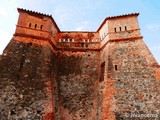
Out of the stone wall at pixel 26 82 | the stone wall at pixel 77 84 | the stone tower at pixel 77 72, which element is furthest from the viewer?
the stone wall at pixel 77 84

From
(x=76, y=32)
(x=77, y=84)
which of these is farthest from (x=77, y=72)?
(x=76, y=32)

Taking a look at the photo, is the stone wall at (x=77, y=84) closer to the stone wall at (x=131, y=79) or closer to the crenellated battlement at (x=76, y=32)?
the crenellated battlement at (x=76, y=32)

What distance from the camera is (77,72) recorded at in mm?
Result: 14812

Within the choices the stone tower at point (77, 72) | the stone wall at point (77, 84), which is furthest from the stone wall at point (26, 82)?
the stone wall at point (77, 84)

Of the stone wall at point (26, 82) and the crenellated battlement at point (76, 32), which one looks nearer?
the stone wall at point (26, 82)

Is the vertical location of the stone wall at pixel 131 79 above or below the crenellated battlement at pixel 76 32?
below

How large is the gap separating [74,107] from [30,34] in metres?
6.86

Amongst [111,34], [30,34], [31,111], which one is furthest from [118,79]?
[30,34]

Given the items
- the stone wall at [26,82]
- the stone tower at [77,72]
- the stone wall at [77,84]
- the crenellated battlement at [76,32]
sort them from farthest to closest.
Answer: the crenellated battlement at [76,32] < the stone wall at [77,84] < the stone tower at [77,72] < the stone wall at [26,82]

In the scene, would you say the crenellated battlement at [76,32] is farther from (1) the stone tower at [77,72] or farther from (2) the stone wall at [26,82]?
(2) the stone wall at [26,82]

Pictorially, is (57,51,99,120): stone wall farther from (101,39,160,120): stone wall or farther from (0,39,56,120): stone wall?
(101,39,160,120): stone wall

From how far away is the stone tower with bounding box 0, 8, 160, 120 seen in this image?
36.9 ft

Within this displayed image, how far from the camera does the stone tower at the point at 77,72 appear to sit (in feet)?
36.9

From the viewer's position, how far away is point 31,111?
10.8 meters
